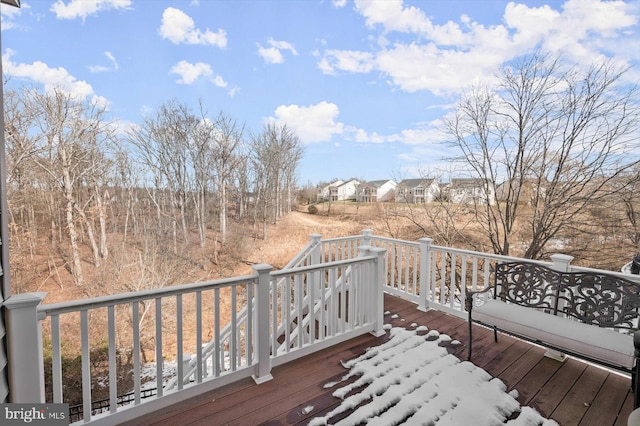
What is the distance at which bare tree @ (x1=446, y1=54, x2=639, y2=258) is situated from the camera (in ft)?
17.8

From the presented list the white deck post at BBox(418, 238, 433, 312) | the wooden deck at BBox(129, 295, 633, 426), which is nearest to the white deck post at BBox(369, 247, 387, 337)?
the wooden deck at BBox(129, 295, 633, 426)

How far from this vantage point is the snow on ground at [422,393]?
1858 millimetres

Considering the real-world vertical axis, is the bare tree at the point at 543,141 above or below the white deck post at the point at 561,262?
above

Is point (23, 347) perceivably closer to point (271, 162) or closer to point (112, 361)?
point (112, 361)

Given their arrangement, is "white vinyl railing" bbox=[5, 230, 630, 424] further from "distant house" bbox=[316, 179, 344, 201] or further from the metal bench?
"distant house" bbox=[316, 179, 344, 201]

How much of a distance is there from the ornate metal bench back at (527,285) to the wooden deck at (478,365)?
0.50m

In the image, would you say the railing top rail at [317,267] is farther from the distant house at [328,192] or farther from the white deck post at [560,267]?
the distant house at [328,192]

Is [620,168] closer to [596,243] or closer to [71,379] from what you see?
[596,243]

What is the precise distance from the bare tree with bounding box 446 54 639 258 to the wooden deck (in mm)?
4731

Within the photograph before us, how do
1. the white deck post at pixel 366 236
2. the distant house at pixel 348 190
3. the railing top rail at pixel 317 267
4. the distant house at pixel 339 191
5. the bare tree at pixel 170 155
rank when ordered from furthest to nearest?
the distant house at pixel 339 191 → the distant house at pixel 348 190 → the bare tree at pixel 170 155 → the white deck post at pixel 366 236 → the railing top rail at pixel 317 267

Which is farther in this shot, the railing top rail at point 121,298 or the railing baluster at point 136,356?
the railing baluster at point 136,356

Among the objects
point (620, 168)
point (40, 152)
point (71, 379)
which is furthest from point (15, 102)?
point (620, 168)

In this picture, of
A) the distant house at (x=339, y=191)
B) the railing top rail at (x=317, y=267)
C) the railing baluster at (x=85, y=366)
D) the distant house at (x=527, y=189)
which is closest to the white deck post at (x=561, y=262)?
the railing top rail at (x=317, y=267)

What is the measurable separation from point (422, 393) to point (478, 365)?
0.80 m
